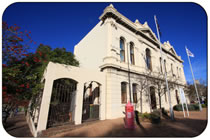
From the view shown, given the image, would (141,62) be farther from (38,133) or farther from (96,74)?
(38,133)

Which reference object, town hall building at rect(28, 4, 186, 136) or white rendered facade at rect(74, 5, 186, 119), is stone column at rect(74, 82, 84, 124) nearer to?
town hall building at rect(28, 4, 186, 136)

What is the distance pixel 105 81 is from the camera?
878 cm

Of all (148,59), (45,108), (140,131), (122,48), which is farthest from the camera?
(148,59)

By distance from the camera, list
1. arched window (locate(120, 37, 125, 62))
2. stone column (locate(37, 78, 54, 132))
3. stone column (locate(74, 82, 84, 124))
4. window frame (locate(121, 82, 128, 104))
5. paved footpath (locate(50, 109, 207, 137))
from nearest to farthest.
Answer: paved footpath (locate(50, 109, 207, 137)), stone column (locate(37, 78, 54, 132)), stone column (locate(74, 82, 84, 124)), window frame (locate(121, 82, 128, 104)), arched window (locate(120, 37, 125, 62))

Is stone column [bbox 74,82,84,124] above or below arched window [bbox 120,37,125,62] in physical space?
below

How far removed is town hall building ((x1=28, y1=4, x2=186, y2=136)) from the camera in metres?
6.08

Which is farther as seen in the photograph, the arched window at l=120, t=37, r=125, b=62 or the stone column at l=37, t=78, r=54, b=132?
the arched window at l=120, t=37, r=125, b=62

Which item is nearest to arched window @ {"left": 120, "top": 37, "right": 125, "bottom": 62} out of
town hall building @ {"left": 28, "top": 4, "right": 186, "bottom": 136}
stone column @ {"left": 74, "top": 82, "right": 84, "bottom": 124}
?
town hall building @ {"left": 28, "top": 4, "right": 186, "bottom": 136}

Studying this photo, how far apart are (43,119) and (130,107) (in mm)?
4843

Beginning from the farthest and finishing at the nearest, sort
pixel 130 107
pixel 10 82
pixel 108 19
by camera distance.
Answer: pixel 108 19 → pixel 130 107 → pixel 10 82

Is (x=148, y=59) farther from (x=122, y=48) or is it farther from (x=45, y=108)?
(x=45, y=108)

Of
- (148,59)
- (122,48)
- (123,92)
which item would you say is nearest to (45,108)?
(123,92)

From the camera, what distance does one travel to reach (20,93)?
20.4 feet

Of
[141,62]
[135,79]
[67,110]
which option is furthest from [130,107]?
[141,62]
